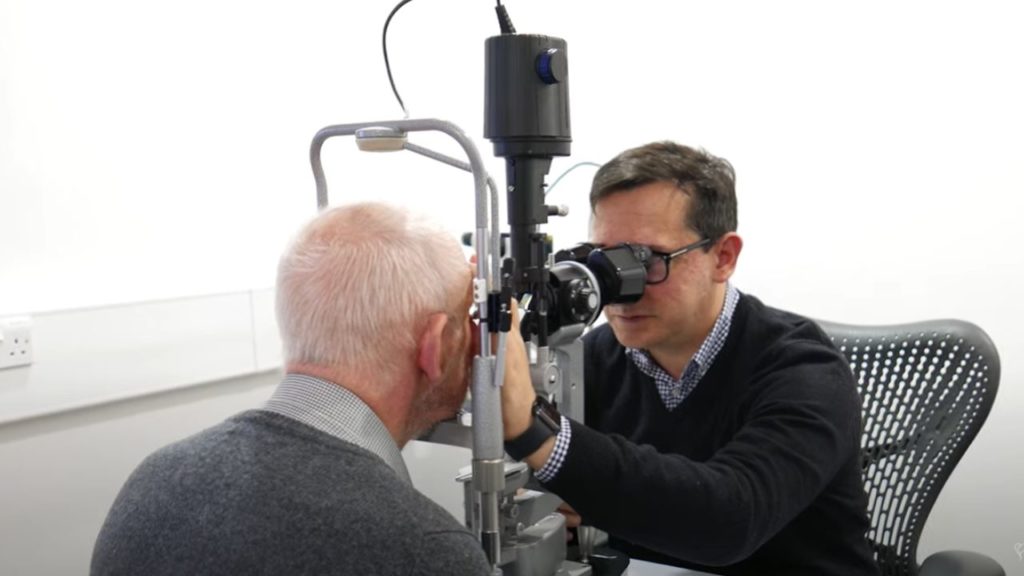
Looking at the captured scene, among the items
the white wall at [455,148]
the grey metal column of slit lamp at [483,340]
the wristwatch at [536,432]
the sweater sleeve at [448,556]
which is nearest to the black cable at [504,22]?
the grey metal column of slit lamp at [483,340]

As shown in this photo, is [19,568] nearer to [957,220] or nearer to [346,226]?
[346,226]

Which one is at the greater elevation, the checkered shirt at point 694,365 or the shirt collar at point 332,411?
the shirt collar at point 332,411

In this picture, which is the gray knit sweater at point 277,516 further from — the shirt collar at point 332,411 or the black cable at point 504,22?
the black cable at point 504,22

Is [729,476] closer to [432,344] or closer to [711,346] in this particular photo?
[711,346]

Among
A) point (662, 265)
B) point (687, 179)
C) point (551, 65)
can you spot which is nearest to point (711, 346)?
point (662, 265)

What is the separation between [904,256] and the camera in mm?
2262

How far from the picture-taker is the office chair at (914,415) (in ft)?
5.23

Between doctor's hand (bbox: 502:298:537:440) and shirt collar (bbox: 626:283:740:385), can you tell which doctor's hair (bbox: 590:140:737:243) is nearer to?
shirt collar (bbox: 626:283:740:385)

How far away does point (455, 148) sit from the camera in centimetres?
260

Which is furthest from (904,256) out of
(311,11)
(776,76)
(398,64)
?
(311,11)

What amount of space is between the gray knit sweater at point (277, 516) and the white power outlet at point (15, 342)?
3.15ft

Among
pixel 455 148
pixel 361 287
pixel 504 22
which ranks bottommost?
pixel 361 287

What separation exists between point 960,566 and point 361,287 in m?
0.98

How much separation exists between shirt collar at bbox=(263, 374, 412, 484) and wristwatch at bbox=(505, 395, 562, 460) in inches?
7.1
